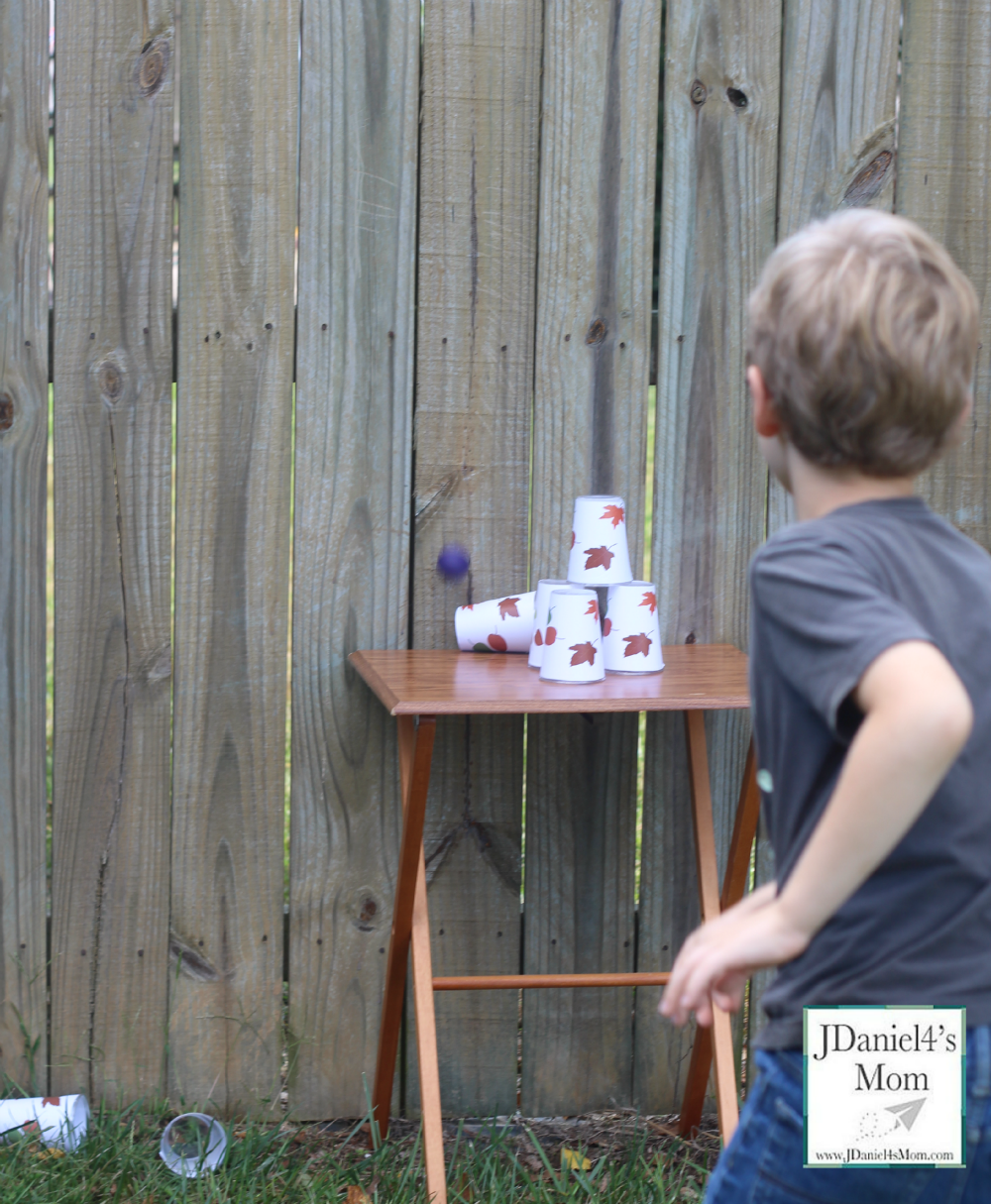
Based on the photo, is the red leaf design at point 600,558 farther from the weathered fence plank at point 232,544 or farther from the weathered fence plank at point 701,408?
the weathered fence plank at point 232,544

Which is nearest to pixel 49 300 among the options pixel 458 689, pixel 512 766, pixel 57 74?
pixel 57 74

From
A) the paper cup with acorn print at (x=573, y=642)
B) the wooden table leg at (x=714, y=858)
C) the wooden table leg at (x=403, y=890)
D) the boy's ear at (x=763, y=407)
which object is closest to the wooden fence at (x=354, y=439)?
the wooden table leg at (x=403, y=890)

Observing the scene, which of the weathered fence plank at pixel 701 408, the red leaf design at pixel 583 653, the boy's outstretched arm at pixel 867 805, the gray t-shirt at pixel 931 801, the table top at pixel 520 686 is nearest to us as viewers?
the boy's outstretched arm at pixel 867 805

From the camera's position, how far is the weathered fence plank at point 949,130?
7.77 ft

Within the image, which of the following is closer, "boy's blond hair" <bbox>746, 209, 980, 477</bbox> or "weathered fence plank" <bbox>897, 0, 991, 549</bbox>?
"boy's blond hair" <bbox>746, 209, 980, 477</bbox>

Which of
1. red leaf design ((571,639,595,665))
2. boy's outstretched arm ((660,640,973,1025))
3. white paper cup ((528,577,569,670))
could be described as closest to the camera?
boy's outstretched arm ((660,640,973,1025))

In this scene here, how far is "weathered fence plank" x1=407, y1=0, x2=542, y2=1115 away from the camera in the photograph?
7.52 ft

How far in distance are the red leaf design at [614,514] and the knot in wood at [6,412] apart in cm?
108

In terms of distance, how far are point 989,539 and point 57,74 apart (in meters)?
1.95

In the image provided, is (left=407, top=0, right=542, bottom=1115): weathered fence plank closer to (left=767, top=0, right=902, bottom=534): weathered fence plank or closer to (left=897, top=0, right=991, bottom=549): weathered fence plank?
(left=767, top=0, right=902, bottom=534): weathered fence plank

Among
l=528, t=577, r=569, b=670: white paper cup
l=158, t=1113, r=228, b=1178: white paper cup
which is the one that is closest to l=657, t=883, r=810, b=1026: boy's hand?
l=528, t=577, r=569, b=670: white paper cup

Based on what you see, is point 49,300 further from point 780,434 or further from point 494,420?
point 780,434

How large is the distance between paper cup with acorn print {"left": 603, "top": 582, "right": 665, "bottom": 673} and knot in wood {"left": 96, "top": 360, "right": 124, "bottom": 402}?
0.98 m

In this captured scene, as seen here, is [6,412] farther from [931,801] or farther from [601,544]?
[931,801]
